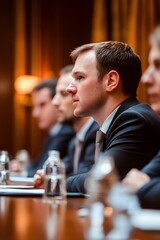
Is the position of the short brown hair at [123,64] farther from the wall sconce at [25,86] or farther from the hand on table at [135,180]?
the wall sconce at [25,86]

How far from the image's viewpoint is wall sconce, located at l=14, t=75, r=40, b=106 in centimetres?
805

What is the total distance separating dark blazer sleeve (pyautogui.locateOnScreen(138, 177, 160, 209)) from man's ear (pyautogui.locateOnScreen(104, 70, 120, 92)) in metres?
1.06

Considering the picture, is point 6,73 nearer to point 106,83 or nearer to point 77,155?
point 77,155

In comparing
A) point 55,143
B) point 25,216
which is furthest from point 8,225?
point 55,143

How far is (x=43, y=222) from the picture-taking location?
5.01 ft

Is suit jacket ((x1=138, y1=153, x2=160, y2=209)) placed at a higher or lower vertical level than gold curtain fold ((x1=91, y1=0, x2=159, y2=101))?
lower

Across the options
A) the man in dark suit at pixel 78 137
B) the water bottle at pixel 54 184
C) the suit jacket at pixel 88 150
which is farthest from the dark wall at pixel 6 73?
the water bottle at pixel 54 184

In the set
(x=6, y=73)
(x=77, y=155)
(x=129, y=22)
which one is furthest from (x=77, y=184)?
(x=6, y=73)

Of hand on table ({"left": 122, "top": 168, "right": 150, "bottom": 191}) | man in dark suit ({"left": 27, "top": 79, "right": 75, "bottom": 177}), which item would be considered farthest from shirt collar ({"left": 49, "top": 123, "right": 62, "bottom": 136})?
hand on table ({"left": 122, "top": 168, "right": 150, "bottom": 191})

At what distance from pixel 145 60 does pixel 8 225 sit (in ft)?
18.5

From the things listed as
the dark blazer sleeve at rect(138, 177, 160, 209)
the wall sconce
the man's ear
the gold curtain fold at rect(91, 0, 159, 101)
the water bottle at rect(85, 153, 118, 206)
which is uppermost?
the gold curtain fold at rect(91, 0, 159, 101)

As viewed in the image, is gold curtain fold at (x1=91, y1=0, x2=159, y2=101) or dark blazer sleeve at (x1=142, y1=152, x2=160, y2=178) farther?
gold curtain fold at (x1=91, y1=0, x2=159, y2=101)

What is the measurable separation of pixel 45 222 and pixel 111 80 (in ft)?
4.73

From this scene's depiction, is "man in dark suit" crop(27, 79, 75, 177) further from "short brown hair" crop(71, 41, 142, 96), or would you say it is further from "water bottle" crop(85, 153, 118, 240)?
"water bottle" crop(85, 153, 118, 240)
